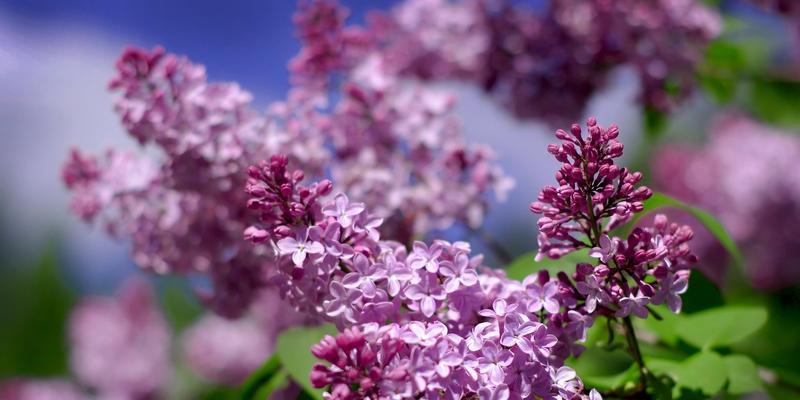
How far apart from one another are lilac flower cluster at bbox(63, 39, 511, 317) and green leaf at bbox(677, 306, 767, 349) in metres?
0.60

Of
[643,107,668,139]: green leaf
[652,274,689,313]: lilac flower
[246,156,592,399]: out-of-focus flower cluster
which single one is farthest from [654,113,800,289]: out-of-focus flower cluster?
[246,156,592,399]: out-of-focus flower cluster

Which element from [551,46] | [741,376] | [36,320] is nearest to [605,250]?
[741,376]

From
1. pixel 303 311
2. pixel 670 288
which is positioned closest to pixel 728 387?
pixel 670 288

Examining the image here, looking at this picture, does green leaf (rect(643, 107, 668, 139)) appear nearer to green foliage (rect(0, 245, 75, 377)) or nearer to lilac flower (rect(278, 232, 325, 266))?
lilac flower (rect(278, 232, 325, 266))

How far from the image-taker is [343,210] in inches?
46.1

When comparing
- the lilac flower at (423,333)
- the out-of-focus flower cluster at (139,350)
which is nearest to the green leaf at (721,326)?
the lilac flower at (423,333)

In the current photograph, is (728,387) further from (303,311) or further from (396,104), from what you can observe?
(396,104)

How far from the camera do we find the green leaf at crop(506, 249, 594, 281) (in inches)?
47.8

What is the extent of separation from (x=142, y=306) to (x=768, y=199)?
146 inches

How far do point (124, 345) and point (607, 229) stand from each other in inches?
174

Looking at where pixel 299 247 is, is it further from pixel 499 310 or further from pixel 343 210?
pixel 499 310

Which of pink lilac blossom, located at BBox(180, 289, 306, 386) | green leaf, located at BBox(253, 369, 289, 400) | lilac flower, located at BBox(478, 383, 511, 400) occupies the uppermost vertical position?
pink lilac blossom, located at BBox(180, 289, 306, 386)

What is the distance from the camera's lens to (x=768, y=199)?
4.23m

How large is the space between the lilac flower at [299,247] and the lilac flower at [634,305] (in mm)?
416
